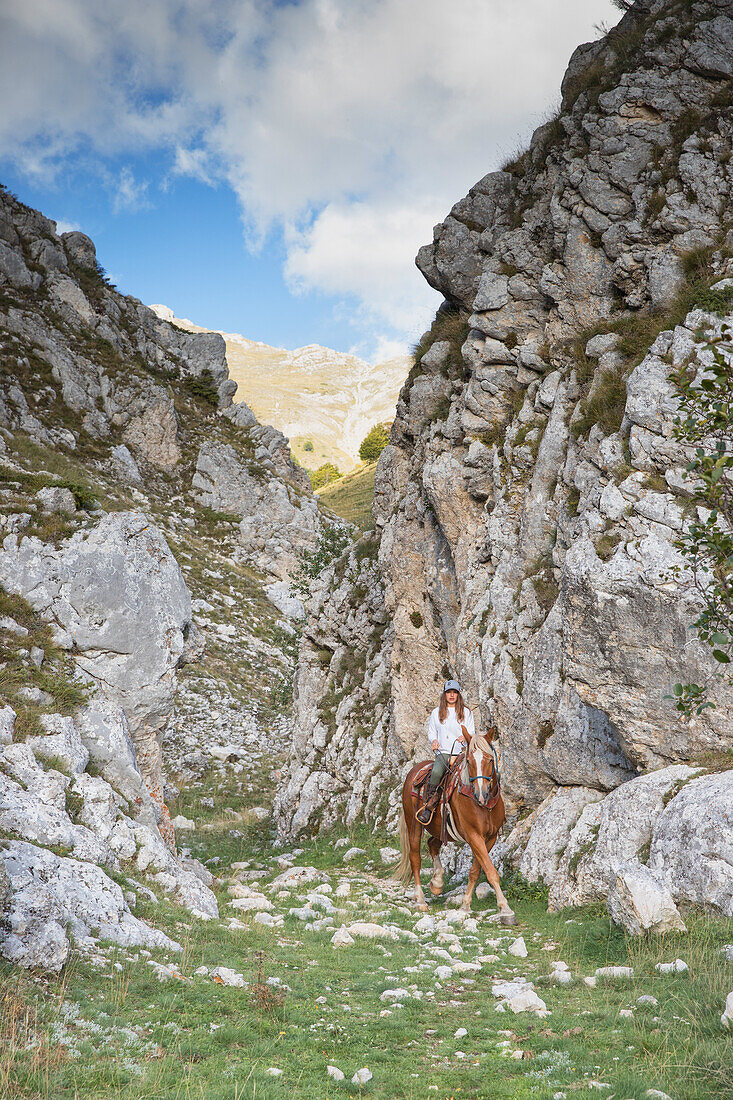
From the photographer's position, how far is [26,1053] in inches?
203

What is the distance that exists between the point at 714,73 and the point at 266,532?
145 feet

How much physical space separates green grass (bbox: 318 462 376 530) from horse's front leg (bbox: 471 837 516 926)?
231 ft

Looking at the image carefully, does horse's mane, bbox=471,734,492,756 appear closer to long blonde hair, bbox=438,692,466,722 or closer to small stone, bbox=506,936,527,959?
long blonde hair, bbox=438,692,466,722

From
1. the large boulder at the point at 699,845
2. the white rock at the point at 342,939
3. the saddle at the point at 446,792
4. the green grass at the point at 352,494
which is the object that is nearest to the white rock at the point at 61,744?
the white rock at the point at 342,939

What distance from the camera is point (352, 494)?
335ft

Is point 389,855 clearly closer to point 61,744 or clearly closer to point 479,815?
point 479,815

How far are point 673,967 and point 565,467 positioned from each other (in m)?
11.3

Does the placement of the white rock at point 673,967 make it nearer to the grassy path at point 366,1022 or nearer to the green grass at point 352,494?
the grassy path at point 366,1022

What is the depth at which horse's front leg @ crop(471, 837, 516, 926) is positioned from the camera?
11.6 m

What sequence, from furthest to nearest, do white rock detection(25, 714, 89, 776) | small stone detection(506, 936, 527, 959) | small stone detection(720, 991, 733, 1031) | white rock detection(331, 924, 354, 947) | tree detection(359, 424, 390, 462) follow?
tree detection(359, 424, 390, 462) < white rock detection(25, 714, 89, 776) < white rock detection(331, 924, 354, 947) < small stone detection(506, 936, 527, 959) < small stone detection(720, 991, 733, 1031)

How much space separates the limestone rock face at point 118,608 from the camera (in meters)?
13.3

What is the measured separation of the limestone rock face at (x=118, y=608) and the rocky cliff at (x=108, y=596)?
35 millimetres

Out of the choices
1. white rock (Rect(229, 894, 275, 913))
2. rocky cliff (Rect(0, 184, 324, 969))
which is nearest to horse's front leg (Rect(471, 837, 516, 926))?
white rock (Rect(229, 894, 275, 913))

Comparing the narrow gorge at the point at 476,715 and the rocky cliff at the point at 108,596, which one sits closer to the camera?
the narrow gorge at the point at 476,715
